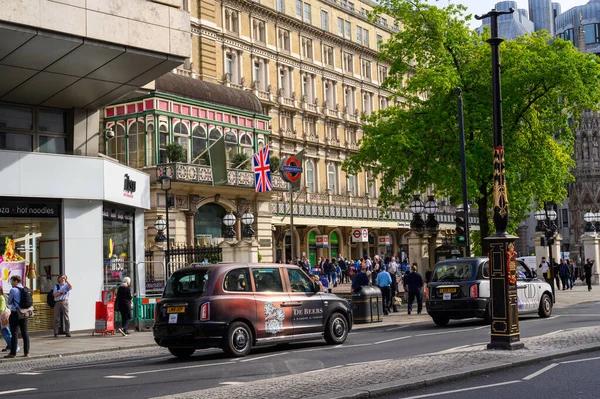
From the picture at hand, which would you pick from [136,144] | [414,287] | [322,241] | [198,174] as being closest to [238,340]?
[414,287]

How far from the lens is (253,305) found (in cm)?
1655

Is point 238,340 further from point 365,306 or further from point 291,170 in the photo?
point 291,170

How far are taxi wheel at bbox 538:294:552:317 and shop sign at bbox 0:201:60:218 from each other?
46.3 ft

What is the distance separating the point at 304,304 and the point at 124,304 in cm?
837

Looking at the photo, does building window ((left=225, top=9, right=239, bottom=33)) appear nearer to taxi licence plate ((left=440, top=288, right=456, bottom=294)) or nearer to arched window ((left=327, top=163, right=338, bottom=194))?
arched window ((left=327, top=163, right=338, bottom=194))

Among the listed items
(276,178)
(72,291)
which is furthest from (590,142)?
(72,291)

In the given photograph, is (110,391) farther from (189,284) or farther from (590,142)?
(590,142)

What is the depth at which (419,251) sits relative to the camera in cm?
3588

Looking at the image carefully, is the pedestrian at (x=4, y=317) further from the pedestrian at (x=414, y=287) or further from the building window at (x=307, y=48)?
the building window at (x=307, y=48)

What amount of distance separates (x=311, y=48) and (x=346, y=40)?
482 cm

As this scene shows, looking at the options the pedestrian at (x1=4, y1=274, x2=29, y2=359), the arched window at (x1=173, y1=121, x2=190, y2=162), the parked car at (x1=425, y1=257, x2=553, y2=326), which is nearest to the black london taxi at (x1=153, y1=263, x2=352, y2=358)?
the pedestrian at (x1=4, y1=274, x2=29, y2=359)

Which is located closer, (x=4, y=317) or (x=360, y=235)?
(x=4, y=317)

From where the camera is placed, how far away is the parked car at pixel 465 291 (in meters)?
22.3

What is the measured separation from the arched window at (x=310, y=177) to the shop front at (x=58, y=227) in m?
36.3
